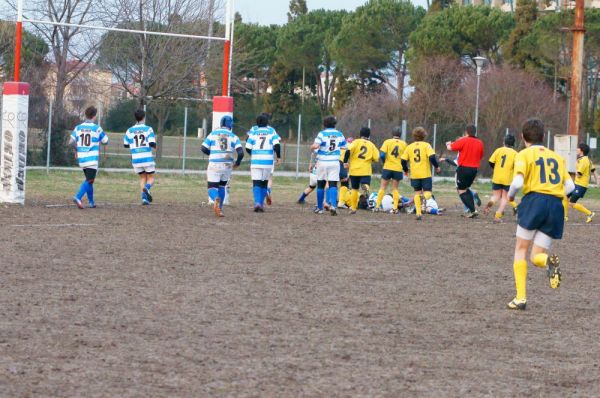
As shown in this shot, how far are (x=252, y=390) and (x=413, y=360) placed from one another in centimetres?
147

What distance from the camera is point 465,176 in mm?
21031

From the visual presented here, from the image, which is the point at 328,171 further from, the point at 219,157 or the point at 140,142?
the point at 140,142

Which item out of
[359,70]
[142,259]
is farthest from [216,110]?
[359,70]

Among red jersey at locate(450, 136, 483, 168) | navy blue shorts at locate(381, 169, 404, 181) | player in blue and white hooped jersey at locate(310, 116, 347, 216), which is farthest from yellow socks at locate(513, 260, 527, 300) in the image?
navy blue shorts at locate(381, 169, 404, 181)

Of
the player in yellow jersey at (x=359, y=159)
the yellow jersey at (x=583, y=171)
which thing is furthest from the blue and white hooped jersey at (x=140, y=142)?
the yellow jersey at (x=583, y=171)

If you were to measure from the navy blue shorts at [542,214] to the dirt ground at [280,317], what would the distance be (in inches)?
29.3

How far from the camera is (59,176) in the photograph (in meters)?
31.9

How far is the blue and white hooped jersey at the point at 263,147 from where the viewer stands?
65.9ft

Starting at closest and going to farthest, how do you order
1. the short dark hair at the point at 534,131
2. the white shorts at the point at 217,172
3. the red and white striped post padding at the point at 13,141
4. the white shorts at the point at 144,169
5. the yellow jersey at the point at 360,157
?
the short dark hair at the point at 534,131 < the white shorts at the point at 217,172 < the red and white striped post padding at the point at 13,141 < the white shorts at the point at 144,169 < the yellow jersey at the point at 360,157

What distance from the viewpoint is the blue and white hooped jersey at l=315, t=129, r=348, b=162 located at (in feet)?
67.3

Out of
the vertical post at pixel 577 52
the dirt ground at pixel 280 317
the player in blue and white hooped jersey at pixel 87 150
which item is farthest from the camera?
the vertical post at pixel 577 52

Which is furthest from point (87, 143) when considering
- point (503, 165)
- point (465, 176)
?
point (503, 165)

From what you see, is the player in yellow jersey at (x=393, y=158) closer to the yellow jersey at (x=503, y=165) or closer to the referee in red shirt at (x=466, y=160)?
the referee in red shirt at (x=466, y=160)

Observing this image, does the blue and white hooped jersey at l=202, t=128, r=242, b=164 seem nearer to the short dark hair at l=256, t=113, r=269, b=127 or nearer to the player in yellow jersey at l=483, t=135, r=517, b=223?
the short dark hair at l=256, t=113, r=269, b=127
